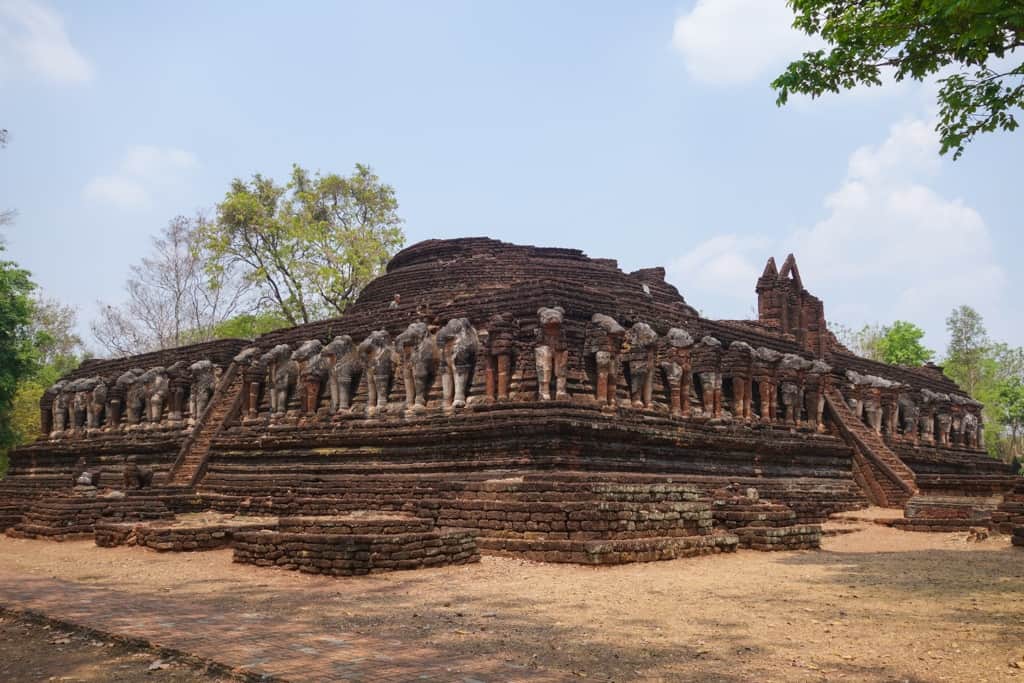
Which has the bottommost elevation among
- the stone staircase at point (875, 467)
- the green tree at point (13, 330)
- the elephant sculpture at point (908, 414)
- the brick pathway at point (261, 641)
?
the brick pathway at point (261, 641)

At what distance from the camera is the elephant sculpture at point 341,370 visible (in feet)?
58.0

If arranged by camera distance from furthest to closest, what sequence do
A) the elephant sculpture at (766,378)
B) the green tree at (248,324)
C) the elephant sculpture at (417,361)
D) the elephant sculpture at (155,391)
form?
the green tree at (248,324), the elephant sculpture at (155,391), the elephant sculpture at (766,378), the elephant sculpture at (417,361)

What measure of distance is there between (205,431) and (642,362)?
35.1 ft

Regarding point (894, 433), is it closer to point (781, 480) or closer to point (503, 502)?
point (781, 480)

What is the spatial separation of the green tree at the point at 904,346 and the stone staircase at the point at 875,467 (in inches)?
1044

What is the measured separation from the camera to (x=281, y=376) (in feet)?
62.8

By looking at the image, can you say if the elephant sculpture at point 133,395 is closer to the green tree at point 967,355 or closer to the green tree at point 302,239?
the green tree at point 302,239

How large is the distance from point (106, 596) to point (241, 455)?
35.3ft

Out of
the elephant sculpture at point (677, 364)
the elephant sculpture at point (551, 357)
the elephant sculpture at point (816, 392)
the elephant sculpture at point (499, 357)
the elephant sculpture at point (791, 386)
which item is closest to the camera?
the elephant sculpture at point (551, 357)

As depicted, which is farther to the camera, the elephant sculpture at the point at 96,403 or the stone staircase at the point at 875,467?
the elephant sculpture at the point at 96,403

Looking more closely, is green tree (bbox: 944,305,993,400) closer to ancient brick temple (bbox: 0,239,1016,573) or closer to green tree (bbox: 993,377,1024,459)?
green tree (bbox: 993,377,1024,459)

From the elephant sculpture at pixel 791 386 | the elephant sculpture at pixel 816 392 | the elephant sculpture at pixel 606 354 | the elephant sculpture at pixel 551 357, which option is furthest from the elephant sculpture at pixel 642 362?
the elephant sculpture at pixel 816 392

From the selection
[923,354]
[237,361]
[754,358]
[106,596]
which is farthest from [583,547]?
[923,354]

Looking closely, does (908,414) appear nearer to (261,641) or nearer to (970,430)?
(970,430)
